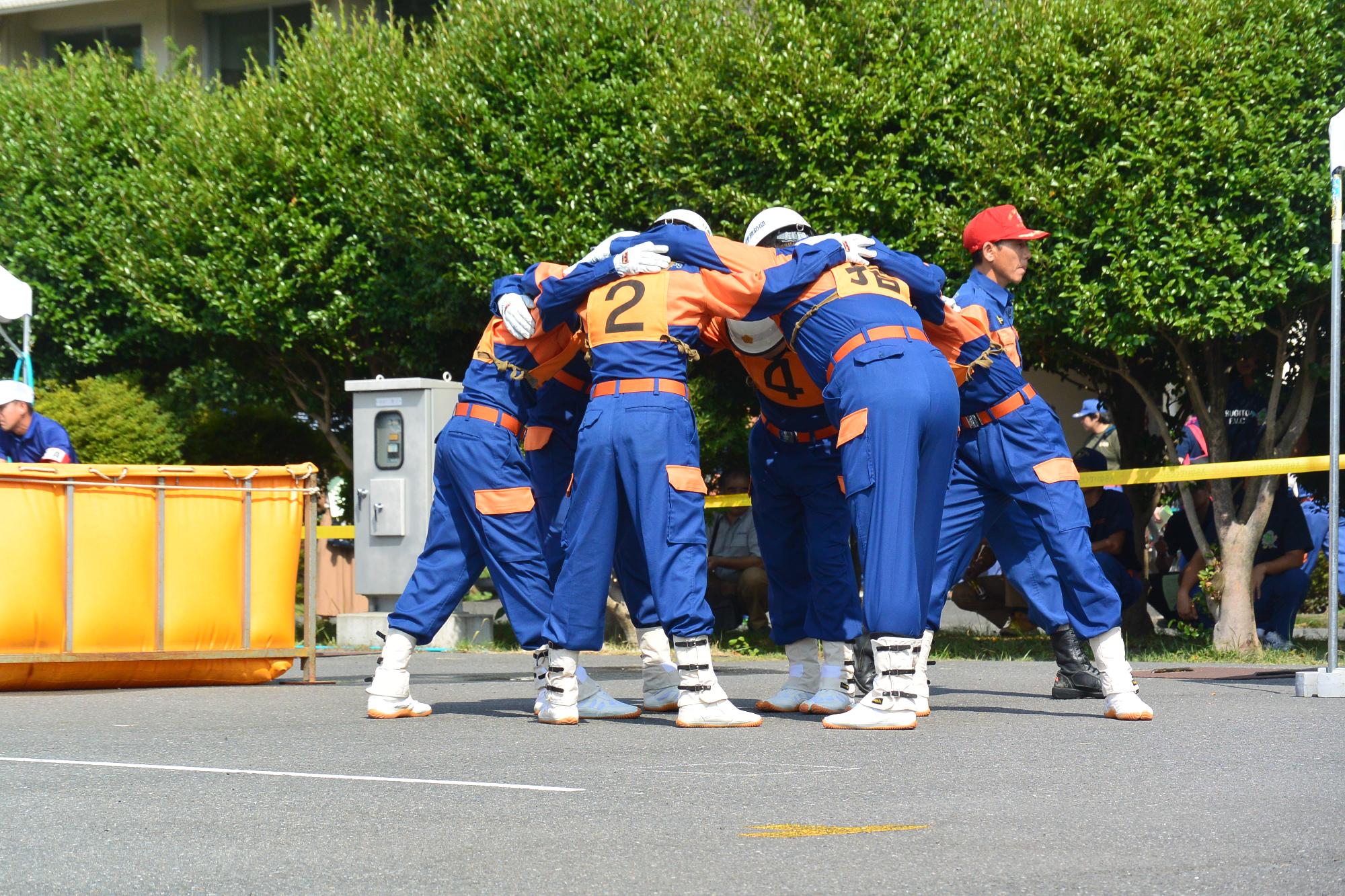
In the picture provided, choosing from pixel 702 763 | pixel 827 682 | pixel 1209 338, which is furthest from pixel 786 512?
pixel 1209 338

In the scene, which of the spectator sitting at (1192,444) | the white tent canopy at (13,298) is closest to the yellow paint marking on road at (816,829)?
the spectator sitting at (1192,444)

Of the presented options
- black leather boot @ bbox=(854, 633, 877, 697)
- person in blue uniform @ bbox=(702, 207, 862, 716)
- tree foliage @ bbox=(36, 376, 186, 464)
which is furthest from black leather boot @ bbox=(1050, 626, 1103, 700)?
tree foliage @ bbox=(36, 376, 186, 464)

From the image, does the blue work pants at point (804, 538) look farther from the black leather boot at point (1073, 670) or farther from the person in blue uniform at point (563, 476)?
the black leather boot at point (1073, 670)

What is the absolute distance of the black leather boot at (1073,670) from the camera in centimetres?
762

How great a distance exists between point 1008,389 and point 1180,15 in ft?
16.4

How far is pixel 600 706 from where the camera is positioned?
7.06 metres

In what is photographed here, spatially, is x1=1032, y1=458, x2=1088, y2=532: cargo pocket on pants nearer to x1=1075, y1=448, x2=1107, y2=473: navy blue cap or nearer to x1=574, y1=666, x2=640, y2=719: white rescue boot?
x1=574, y1=666, x2=640, y2=719: white rescue boot

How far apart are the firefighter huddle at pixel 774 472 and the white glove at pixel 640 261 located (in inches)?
0.4

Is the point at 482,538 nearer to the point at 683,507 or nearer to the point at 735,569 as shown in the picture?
the point at 683,507

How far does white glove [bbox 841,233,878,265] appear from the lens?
6609mm

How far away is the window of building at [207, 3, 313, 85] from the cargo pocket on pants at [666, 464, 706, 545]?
21521mm

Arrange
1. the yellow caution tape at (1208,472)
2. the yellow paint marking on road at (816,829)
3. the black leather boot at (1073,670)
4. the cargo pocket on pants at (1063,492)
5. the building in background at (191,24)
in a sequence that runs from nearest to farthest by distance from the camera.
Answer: the yellow paint marking on road at (816,829) → the cargo pocket on pants at (1063,492) → the black leather boot at (1073,670) → the yellow caution tape at (1208,472) → the building in background at (191,24)

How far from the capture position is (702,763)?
5293 millimetres

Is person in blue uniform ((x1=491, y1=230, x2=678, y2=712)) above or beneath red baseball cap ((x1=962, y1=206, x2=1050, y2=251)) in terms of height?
beneath
